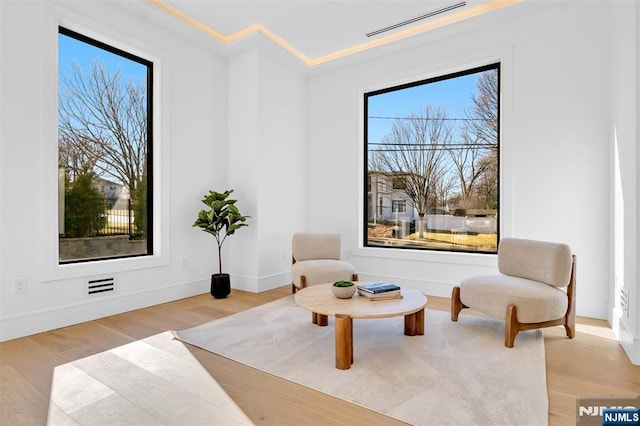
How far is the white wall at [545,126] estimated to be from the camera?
356cm

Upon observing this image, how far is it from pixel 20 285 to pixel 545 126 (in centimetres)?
529

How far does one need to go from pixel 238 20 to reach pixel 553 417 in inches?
184

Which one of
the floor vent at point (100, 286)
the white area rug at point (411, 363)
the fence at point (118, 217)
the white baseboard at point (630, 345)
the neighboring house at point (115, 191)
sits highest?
the neighboring house at point (115, 191)

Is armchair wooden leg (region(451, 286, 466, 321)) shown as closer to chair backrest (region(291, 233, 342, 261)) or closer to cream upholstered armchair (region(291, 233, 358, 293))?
cream upholstered armchair (region(291, 233, 358, 293))

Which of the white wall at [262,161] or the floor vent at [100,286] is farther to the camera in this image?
the white wall at [262,161]

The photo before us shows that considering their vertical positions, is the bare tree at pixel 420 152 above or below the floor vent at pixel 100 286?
above

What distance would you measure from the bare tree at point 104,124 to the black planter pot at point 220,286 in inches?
54.2

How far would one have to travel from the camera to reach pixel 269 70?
16.3 ft

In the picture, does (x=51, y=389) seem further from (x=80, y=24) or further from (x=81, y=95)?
(x=80, y=24)

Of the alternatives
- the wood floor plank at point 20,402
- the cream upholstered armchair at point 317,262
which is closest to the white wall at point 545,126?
the cream upholstered armchair at point 317,262

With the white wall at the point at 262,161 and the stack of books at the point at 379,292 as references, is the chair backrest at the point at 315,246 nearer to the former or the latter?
the white wall at the point at 262,161

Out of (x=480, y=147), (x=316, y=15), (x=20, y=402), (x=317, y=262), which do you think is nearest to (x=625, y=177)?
(x=480, y=147)

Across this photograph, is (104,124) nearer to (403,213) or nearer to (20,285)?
(20,285)

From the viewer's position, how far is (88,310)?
3535 mm
